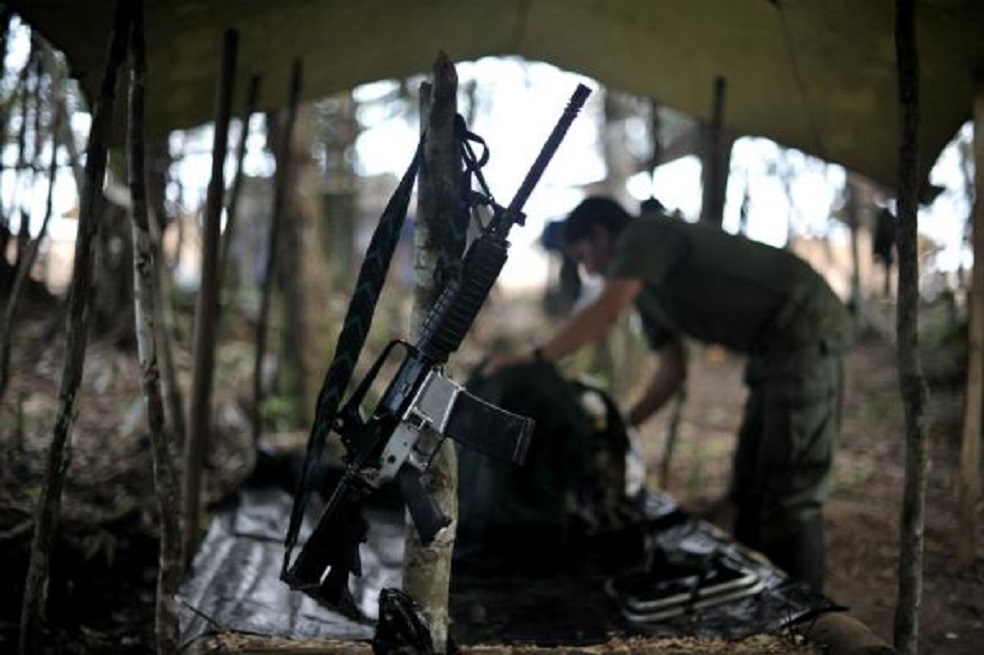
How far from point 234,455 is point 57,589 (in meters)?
2.27

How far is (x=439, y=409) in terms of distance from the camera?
216 cm

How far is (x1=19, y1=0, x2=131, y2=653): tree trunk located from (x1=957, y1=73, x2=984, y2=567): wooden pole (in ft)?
11.4

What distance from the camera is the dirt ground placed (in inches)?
142

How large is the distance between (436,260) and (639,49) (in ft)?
8.52

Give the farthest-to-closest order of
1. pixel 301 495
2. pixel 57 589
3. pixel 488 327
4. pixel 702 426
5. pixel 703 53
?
pixel 488 327
pixel 702 426
pixel 703 53
pixel 57 589
pixel 301 495

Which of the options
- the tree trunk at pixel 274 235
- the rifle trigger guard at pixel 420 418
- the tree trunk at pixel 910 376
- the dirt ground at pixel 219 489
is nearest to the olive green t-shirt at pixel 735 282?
the tree trunk at pixel 910 376

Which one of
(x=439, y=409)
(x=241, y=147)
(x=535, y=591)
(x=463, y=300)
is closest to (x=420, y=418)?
(x=439, y=409)

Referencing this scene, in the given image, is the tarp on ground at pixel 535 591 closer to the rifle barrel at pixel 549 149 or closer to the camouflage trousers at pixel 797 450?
the camouflage trousers at pixel 797 450

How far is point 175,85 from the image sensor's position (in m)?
3.77

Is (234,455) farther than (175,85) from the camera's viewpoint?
Yes

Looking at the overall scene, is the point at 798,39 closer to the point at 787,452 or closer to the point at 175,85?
the point at 787,452

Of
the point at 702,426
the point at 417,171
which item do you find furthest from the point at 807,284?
the point at 702,426

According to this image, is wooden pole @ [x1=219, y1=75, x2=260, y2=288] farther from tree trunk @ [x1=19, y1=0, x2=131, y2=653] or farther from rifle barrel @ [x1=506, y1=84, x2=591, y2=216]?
rifle barrel @ [x1=506, y1=84, x2=591, y2=216]

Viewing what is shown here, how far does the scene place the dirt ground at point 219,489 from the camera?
11.8ft
